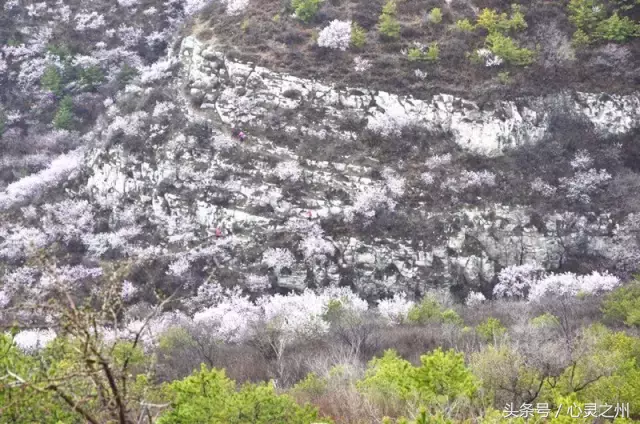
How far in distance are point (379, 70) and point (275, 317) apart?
16119mm

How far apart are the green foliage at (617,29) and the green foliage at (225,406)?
32.2 m

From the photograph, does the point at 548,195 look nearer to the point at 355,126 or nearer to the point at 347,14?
the point at 355,126

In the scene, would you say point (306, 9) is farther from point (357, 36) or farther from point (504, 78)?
point (504, 78)

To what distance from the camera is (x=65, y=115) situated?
4122 centimetres

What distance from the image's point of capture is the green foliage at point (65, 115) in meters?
41.2

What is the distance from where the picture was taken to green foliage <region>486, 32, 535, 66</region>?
32094mm

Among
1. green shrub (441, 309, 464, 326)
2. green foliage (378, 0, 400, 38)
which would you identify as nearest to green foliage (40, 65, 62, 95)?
green foliage (378, 0, 400, 38)

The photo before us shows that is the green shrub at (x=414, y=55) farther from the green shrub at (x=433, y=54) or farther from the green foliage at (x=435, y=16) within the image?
the green foliage at (x=435, y=16)

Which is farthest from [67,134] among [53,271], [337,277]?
[53,271]

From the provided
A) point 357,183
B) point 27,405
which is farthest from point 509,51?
point 27,405

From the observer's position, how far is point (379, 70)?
32781 mm

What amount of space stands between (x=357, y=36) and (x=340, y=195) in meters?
10.5

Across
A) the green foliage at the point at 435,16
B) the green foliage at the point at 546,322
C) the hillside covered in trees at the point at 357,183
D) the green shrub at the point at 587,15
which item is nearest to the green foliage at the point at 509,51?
the hillside covered in trees at the point at 357,183

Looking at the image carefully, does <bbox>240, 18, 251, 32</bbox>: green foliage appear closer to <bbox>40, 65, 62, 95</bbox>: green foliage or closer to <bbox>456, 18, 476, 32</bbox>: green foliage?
<bbox>456, 18, 476, 32</bbox>: green foliage
